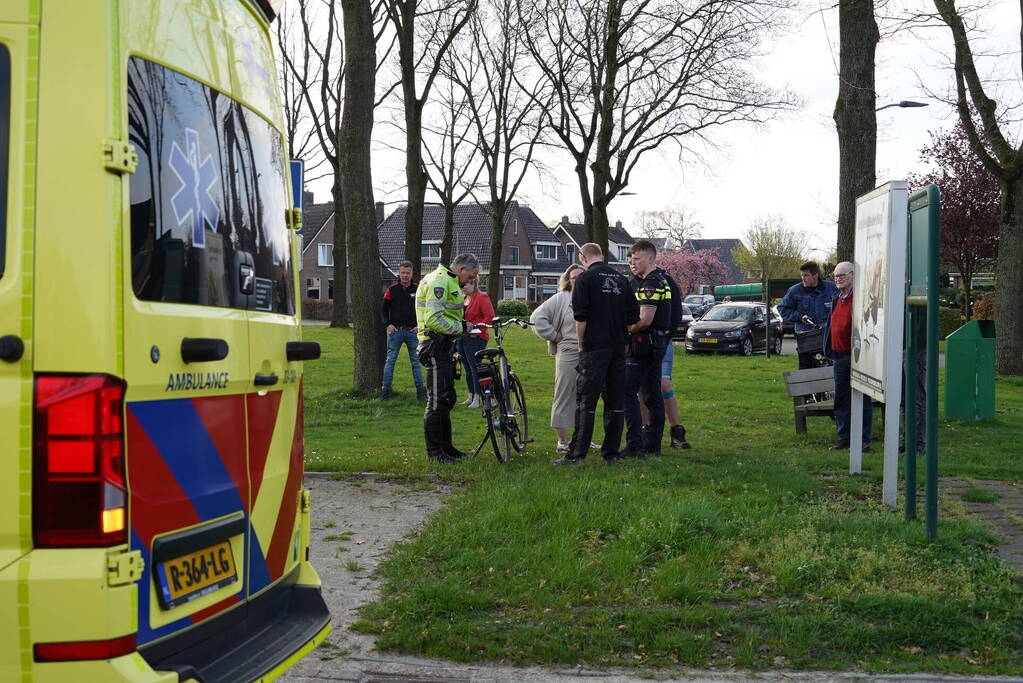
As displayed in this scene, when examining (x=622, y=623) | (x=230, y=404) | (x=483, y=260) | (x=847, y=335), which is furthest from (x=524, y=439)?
(x=483, y=260)

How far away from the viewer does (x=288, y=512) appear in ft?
14.1

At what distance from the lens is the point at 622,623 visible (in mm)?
5160

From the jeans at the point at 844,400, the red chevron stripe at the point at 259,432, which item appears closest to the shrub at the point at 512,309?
the jeans at the point at 844,400

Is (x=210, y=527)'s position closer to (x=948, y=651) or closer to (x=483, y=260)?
(x=948, y=651)

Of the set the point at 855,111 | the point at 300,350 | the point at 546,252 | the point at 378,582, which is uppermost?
the point at 546,252

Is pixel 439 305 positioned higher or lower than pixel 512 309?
higher

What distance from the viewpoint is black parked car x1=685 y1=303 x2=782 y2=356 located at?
30562 mm

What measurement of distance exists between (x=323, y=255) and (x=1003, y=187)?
70278 mm

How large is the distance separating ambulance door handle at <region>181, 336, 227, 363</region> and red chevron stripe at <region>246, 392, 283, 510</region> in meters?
0.35

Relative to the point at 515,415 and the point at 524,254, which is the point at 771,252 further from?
the point at 515,415

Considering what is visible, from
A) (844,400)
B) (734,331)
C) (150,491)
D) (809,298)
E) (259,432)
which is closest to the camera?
(150,491)

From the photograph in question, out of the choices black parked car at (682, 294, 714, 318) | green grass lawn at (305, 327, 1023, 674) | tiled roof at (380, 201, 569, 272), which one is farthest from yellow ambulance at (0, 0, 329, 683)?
tiled roof at (380, 201, 569, 272)

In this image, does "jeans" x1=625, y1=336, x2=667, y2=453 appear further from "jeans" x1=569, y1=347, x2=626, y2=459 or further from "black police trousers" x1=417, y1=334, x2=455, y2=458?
"black police trousers" x1=417, y1=334, x2=455, y2=458

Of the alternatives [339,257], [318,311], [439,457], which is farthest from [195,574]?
[318,311]
